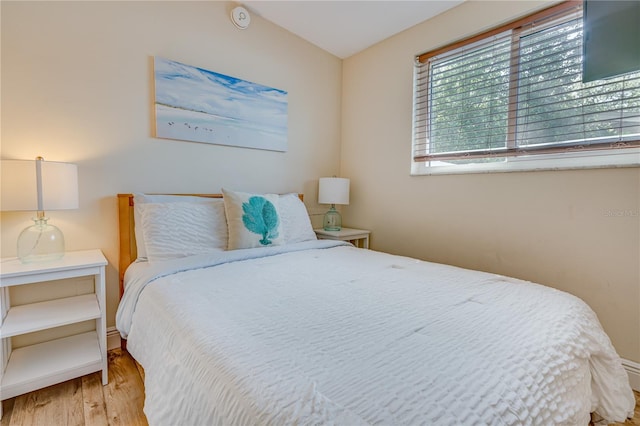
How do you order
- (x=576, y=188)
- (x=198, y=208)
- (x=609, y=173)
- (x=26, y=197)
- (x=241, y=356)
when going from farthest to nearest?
(x=198, y=208), (x=576, y=188), (x=609, y=173), (x=26, y=197), (x=241, y=356)

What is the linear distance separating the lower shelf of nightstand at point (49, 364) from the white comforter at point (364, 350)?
0.33 metres

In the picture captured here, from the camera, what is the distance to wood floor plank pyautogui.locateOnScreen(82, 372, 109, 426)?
1.33 m

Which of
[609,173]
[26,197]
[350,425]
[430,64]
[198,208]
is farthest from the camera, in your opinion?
[430,64]

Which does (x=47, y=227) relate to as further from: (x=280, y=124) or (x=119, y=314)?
(x=280, y=124)

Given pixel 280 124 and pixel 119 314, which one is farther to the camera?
pixel 280 124

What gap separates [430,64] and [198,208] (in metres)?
2.19

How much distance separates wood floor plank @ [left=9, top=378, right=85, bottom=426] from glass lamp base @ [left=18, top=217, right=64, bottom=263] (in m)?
0.67

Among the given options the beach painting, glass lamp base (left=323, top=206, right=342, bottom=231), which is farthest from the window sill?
the beach painting

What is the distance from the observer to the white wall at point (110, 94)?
5.42ft

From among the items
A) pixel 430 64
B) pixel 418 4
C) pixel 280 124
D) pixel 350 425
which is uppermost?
pixel 418 4

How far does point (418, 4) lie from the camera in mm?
2262

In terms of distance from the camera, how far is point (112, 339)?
76.5 inches

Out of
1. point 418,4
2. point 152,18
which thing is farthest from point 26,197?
point 418,4

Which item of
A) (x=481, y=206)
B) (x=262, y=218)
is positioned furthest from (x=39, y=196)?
(x=481, y=206)
